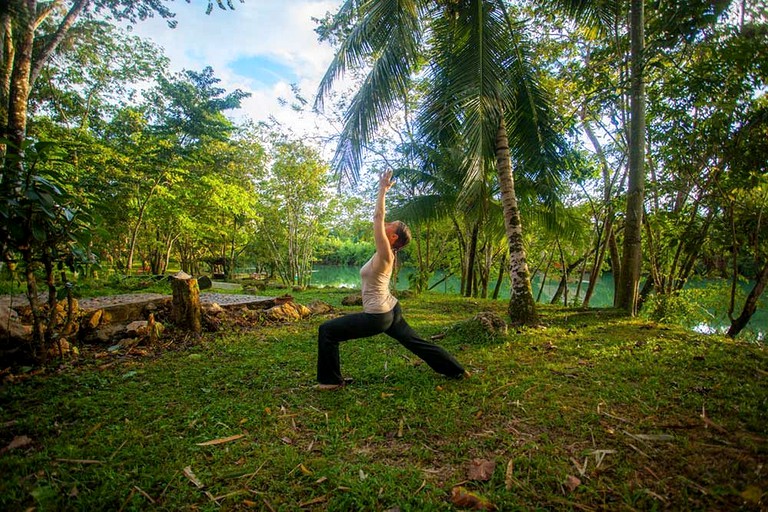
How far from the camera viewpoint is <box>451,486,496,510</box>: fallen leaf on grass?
1584 millimetres

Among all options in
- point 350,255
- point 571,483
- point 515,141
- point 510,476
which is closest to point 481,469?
point 510,476

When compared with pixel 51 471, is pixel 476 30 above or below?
above

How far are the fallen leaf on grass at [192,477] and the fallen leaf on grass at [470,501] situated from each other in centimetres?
136

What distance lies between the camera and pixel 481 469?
1.87 metres

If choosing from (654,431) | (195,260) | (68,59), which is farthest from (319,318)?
(195,260)

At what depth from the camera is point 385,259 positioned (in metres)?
2.77

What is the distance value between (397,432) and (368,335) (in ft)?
2.64

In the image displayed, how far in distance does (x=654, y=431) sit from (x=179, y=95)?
22.4 metres

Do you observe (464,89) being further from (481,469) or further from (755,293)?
(755,293)

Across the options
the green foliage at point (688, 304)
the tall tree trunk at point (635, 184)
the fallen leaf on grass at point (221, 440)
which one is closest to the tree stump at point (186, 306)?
the fallen leaf on grass at point (221, 440)

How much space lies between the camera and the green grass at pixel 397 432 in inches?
65.9

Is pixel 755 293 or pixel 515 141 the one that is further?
pixel 515 141

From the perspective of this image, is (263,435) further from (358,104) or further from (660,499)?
(358,104)

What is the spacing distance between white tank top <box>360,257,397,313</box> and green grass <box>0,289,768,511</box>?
809 millimetres
